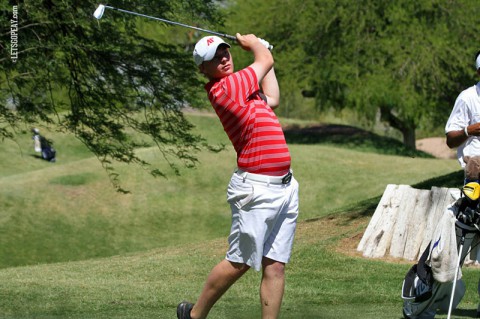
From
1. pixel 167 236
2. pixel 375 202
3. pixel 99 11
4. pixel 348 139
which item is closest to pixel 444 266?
pixel 99 11

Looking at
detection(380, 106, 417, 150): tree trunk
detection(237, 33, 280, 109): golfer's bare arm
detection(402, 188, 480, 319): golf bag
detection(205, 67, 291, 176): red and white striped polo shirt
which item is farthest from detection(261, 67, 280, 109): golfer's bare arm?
detection(380, 106, 417, 150): tree trunk

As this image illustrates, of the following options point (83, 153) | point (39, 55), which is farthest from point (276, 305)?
point (83, 153)

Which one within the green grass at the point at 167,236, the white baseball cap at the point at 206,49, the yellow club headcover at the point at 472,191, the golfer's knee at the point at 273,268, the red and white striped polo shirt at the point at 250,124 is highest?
the white baseball cap at the point at 206,49

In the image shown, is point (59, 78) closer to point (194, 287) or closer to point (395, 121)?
point (194, 287)

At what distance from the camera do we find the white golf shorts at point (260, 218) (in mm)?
5930

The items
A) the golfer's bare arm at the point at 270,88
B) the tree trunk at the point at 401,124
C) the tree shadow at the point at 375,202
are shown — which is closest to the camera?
the golfer's bare arm at the point at 270,88

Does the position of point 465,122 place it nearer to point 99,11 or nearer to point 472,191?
point 472,191

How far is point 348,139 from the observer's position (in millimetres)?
41750

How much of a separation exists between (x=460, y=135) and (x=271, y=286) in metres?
2.10

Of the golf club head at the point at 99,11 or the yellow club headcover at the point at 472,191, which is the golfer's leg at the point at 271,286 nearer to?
the yellow club headcover at the point at 472,191

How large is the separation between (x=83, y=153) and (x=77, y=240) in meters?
16.3

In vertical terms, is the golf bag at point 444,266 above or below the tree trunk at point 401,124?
above

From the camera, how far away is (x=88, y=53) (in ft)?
52.6

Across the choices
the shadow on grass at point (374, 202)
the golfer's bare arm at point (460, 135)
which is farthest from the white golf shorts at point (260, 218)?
the shadow on grass at point (374, 202)
